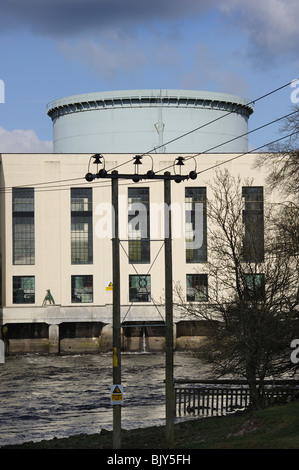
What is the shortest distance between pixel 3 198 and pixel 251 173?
2347 cm

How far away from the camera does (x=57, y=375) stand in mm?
56312

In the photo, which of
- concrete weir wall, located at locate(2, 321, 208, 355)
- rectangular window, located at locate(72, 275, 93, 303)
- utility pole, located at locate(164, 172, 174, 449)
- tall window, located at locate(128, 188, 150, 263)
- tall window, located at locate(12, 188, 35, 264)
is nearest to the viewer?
utility pole, located at locate(164, 172, 174, 449)

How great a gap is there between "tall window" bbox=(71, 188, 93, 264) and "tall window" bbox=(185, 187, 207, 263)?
921cm

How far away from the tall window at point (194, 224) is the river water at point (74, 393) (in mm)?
9599

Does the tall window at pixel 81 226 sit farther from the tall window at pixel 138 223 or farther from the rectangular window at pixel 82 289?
the tall window at pixel 138 223

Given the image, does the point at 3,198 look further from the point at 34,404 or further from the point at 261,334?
the point at 261,334

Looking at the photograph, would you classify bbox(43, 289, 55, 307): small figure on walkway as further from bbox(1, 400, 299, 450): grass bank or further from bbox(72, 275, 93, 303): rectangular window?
bbox(1, 400, 299, 450): grass bank

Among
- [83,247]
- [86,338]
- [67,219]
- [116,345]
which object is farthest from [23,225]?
[116,345]

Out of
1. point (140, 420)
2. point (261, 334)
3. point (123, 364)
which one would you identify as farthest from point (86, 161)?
point (261, 334)

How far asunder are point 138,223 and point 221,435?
47270mm

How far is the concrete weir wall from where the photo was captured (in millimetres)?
72688

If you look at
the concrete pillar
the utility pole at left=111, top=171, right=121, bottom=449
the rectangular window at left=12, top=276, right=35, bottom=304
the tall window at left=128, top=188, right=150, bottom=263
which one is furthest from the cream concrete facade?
the utility pole at left=111, top=171, right=121, bottom=449

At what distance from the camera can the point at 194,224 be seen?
243 feet

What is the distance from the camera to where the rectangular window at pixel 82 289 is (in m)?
73.9
